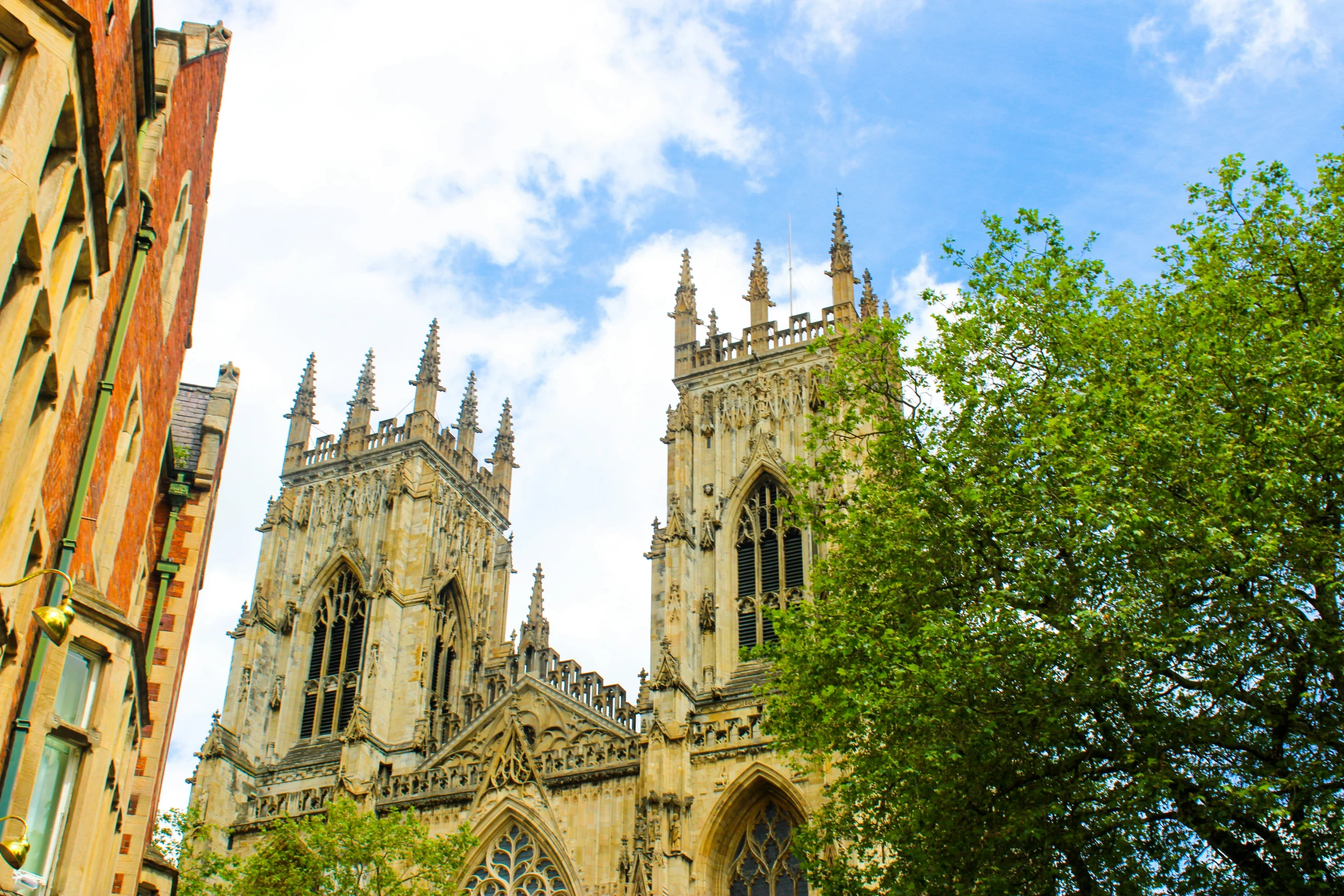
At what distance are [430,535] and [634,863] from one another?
15.3 metres

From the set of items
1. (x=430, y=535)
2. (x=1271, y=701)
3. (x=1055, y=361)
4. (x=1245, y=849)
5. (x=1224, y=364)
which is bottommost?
(x=1245, y=849)

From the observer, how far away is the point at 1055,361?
15.0 metres

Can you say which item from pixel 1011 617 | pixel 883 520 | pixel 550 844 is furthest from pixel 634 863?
pixel 1011 617

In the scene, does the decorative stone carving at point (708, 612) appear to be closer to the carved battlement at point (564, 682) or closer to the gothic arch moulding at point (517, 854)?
the carved battlement at point (564, 682)

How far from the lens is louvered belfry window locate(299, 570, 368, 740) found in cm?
3456

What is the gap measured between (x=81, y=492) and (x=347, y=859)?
15.9 metres

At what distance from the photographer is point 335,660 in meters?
35.8

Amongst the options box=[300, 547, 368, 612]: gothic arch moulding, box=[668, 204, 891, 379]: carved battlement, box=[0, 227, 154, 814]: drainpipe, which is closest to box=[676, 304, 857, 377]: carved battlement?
box=[668, 204, 891, 379]: carved battlement

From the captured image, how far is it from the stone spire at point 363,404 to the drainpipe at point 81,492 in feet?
102

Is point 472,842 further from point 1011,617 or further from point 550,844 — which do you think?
point 1011,617

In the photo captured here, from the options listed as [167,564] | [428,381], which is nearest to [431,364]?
[428,381]

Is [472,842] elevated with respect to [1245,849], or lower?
elevated

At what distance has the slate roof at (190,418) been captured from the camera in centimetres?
1614

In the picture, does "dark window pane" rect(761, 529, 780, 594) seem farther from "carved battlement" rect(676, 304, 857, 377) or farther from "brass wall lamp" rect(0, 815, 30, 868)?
"brass wall lamp" rect(0, 815, 30, 868)
